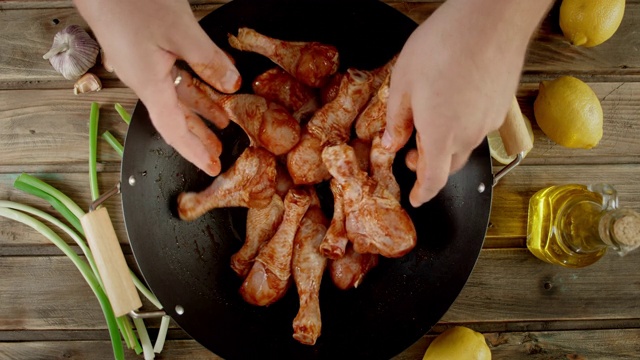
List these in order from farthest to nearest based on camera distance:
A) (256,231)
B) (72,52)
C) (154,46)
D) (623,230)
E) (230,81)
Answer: (72,52), (256,231), (623,230), (230,81), (154,46)

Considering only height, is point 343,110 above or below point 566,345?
above

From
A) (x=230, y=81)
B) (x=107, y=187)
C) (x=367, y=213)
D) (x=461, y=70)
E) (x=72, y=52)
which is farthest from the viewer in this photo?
(x=107, y=187)

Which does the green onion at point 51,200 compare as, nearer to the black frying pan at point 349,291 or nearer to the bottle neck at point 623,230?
the black frying pan at point 349,291

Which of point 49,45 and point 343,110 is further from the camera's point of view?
point 49,45

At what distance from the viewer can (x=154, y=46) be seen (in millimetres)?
1034

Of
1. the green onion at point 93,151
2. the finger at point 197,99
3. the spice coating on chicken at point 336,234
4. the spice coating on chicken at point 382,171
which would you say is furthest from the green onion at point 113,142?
the spice coating on chicken at point 382,171

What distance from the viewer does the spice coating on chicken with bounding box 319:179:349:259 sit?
1.44 meters

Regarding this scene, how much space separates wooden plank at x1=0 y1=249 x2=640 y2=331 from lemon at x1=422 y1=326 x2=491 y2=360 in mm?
116

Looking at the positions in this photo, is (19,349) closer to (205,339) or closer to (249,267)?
(205,339)

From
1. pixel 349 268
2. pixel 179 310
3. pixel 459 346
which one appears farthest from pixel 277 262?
pixel 459 346

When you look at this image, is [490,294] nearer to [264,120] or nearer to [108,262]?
[264,120]

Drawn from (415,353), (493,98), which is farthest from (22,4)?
(415,353)

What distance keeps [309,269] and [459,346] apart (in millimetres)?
538

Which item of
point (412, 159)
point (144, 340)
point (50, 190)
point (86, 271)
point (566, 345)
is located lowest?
point (566, 345)
